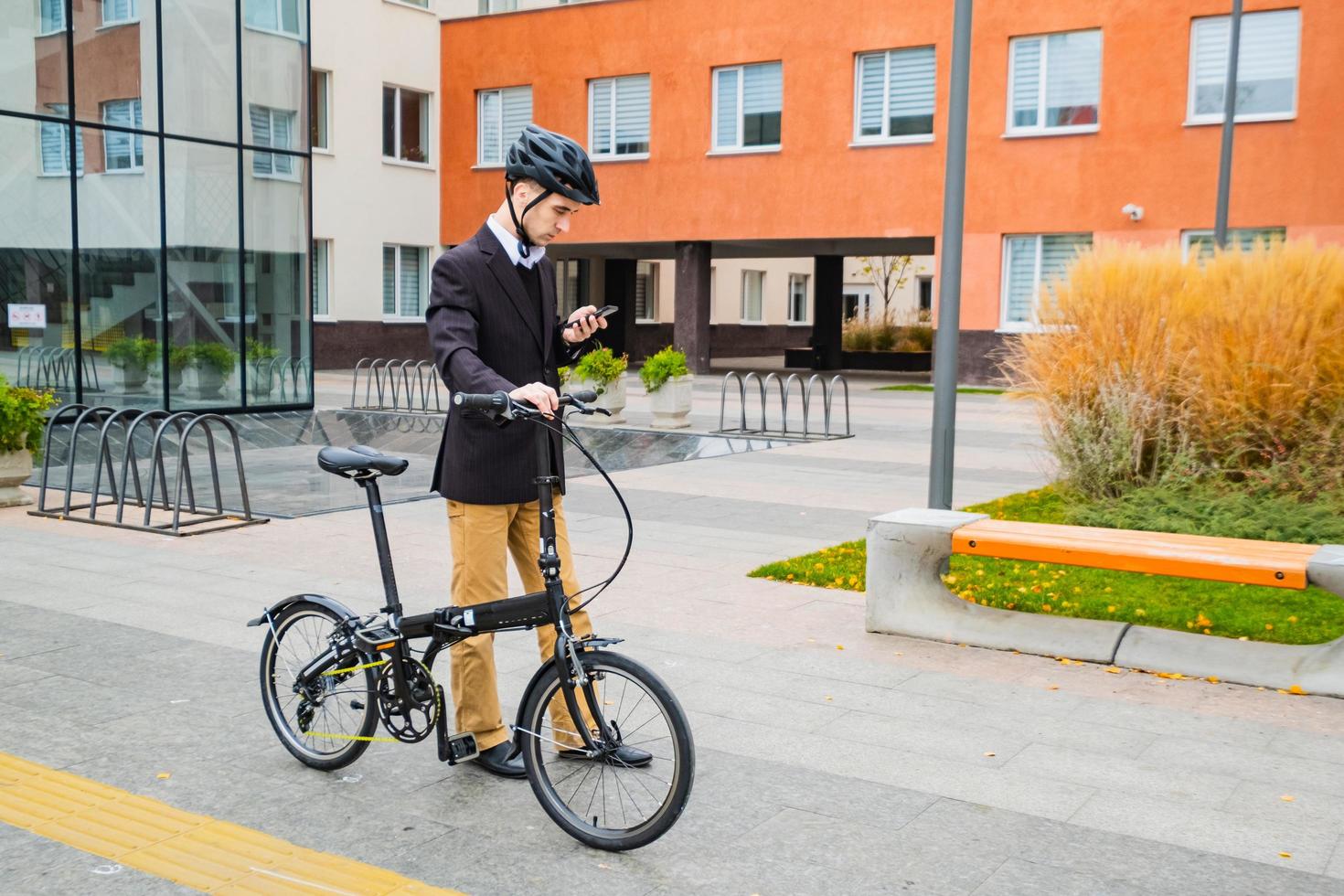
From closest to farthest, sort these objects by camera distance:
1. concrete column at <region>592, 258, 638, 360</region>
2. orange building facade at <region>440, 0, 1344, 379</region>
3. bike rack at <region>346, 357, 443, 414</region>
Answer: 1. bike rack at <region>346, 357, 443, 414</region>
2. orange building facade at <region>440, 0, 1344, 379</region>
3. concrete column at <region>592, 258, 638, 360</region>

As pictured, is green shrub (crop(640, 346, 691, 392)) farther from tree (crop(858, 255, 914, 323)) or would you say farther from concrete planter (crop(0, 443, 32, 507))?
tree (crop(858, 255, 914, 323))

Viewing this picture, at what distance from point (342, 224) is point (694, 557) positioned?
2324 cm

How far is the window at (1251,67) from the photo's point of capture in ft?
74.1

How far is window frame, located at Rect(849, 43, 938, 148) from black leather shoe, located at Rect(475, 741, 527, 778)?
75.0 feet

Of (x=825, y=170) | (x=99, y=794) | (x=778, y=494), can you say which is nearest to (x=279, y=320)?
(x=778, y=494)

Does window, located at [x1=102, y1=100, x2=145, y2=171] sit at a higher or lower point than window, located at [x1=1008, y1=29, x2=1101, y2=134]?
lower

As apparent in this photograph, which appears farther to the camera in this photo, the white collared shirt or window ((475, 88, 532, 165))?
window ((475, 88, 532, 165))

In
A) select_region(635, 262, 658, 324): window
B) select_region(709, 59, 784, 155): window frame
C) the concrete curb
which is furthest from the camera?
select_region(635, 262, 658, 324): window

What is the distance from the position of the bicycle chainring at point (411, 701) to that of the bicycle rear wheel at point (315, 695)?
0.04m

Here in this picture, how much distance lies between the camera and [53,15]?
651 inches

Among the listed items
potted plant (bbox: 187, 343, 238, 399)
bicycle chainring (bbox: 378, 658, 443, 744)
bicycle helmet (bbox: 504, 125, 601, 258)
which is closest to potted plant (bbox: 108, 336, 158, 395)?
potted plant (bbox: 187, 343, 238, 399)

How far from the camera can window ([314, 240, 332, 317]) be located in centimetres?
2973

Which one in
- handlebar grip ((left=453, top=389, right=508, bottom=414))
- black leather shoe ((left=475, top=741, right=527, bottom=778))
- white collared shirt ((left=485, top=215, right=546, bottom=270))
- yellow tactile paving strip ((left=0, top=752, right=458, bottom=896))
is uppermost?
white collared shirt ((left=485, top=215, right=546, bottom=270))

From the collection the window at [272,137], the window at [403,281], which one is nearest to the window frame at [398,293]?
the window at [403,281]
